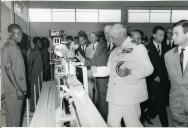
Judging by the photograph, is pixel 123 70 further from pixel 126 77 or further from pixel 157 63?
pixel 157 63

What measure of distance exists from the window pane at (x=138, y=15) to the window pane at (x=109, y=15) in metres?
0.11

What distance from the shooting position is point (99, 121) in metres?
1.18

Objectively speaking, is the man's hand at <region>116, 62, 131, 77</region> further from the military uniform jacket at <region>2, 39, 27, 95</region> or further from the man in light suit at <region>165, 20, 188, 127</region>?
the military uniform jacket at <region>2, 39, 27, 95</region>

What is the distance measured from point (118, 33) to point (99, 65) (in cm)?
69

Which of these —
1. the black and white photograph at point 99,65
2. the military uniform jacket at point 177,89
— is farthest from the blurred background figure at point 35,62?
the military uniform jacket at point 177,89

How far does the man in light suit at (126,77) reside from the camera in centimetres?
168

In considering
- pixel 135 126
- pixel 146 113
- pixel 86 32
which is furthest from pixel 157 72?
pixel 86 32

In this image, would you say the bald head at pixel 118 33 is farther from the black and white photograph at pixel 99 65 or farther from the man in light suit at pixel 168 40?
the man in light suit at pixel 168 40

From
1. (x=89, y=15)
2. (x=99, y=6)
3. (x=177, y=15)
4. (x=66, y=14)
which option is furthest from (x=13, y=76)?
(x=177, y=15)

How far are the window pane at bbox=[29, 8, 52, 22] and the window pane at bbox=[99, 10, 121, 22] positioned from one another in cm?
54

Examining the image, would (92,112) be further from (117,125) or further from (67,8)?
(67,8)

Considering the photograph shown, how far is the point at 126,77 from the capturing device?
1.73m

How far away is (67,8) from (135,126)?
5.65 feet

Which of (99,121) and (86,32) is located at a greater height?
(86,32)
